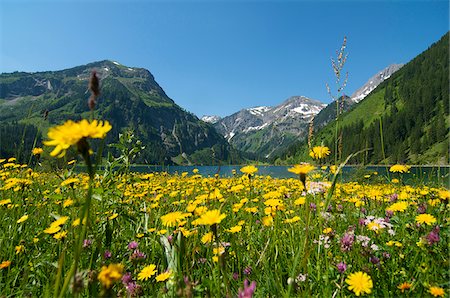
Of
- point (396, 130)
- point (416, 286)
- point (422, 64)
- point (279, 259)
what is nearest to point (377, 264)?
point (416, 286)

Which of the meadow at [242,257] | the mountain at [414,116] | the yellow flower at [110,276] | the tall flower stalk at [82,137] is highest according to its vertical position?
the mountain at [414,116]

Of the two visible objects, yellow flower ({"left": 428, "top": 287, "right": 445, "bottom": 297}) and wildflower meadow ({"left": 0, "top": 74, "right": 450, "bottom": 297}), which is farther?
wildflower meadow ({"left": 0, "top": 74, "right": 450, "bottom": 297})

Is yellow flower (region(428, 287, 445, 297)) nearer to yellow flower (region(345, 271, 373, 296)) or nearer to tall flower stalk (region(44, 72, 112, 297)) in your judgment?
yellow flower (region(345, 271, 373, 296))

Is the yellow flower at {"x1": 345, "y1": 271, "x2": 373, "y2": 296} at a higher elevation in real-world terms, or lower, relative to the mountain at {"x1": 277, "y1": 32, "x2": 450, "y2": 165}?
lower

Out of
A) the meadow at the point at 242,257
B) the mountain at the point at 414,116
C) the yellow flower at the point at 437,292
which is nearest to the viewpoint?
the yellow flower at the point at 437,292

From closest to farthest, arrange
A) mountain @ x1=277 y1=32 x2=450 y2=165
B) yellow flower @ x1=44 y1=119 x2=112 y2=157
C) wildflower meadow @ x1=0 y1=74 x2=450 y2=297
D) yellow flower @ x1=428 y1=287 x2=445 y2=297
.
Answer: yellow flower @ x1=44 y1=119 x2=112 y2=157 → yellow flower @ x1=428 y1=287 x2=445 y2=297 → wildflower meadow @ x1=0 y1=74 x2=450 y2=297 → mountain @ x1=277 y1=32 x2=450 y2=165

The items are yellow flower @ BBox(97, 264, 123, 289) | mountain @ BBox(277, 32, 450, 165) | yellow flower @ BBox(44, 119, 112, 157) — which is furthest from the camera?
mountain @ BBox(277, 32, 450, 165)

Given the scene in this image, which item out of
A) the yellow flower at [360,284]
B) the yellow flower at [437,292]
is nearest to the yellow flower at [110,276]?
the yellow flower at [360,284]

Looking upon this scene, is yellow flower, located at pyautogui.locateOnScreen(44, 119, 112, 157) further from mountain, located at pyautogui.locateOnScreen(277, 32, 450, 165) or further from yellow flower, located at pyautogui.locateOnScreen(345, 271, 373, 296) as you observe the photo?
mountain, located at pyautogui.locateOnScreen(277, 32, 450, 165)

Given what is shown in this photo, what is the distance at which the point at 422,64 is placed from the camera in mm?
136500

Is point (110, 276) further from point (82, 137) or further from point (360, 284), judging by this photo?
point (360, 284)

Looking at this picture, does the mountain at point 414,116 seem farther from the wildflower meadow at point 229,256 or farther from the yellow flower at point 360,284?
the yellow flower at point 360,284

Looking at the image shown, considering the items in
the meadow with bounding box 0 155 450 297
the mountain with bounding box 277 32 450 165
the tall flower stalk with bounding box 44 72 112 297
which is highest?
the mountain with bounding box 277 32 450 165

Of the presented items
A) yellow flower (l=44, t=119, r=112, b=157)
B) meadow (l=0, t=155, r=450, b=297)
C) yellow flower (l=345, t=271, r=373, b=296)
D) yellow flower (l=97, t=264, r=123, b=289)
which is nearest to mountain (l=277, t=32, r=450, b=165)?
meadow (l=0, t=155, r=450, b=297)
